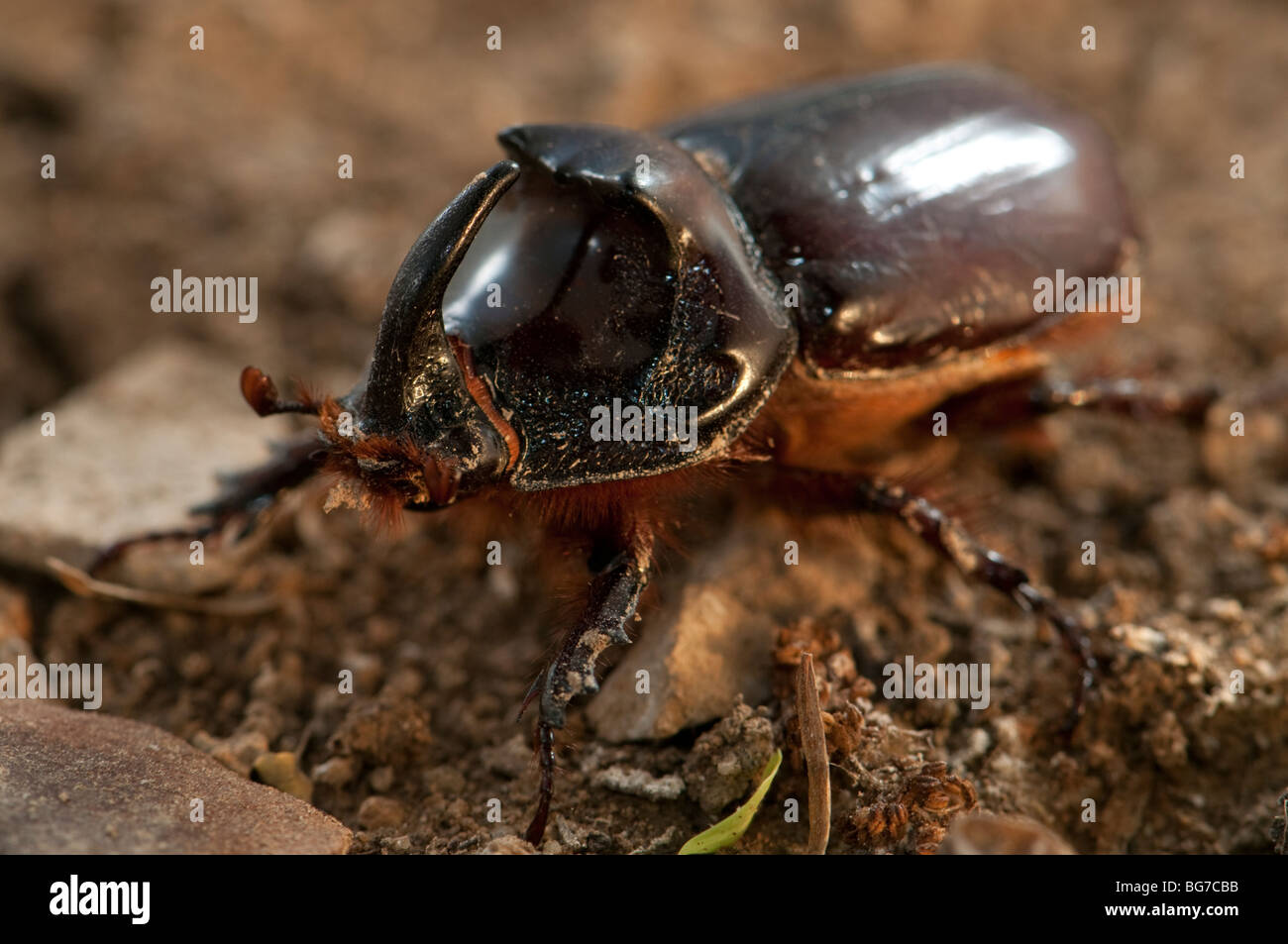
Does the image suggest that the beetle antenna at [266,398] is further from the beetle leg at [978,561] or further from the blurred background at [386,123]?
the beetle leg at [978,561]

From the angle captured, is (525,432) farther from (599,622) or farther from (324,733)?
(324,733)

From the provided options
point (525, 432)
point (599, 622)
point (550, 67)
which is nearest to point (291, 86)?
point (550, 67)

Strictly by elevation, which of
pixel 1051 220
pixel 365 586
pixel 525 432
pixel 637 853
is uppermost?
pixel 1051 220

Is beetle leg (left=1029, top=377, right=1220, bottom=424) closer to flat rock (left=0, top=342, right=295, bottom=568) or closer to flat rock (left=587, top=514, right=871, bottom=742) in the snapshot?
flat rock (left=587, top=514, right=871, bottom=742)

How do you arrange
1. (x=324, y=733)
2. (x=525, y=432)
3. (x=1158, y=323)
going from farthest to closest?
(x=1158, y=323)
(x=324, y=733)
(x=525, y=432)

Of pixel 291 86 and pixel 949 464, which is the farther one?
pixel 291 86

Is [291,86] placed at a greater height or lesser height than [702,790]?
greater

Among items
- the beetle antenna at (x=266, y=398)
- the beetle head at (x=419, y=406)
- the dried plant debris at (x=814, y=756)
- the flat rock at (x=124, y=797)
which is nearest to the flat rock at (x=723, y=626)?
the dried plant debris at (x=814, y=756)

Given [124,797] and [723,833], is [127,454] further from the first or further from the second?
[723,833]
